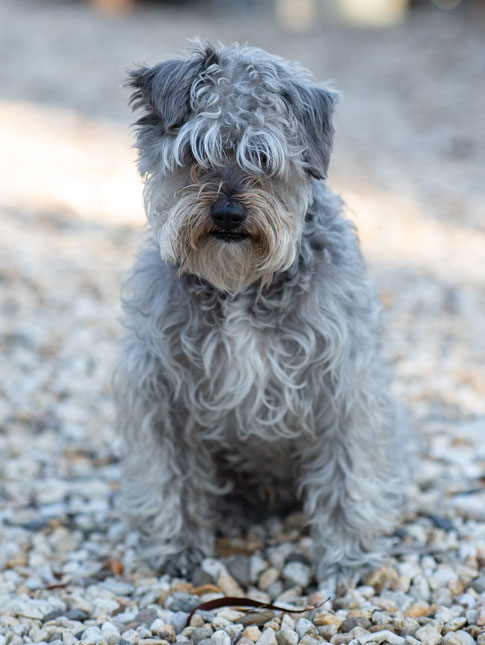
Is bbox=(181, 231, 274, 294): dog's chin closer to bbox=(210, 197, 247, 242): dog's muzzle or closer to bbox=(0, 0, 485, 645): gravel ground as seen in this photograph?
bbox=(210, 197, 247, 242): dog's muzzle

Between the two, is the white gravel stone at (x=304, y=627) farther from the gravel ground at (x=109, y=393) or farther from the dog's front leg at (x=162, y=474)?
the dog's front leg at (x=162, y=474)

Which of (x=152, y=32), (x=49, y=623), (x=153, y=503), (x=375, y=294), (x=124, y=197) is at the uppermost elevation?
(x=152, y=32)

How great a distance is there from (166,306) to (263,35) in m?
19.8

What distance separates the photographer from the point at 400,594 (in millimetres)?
3627

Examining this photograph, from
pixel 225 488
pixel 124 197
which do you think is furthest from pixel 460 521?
pixel 124 197

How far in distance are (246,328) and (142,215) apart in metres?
6.02

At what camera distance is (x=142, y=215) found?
30.6 ft

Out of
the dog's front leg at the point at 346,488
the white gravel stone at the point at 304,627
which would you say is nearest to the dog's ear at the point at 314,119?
the dog's front leg at the point at 346,488

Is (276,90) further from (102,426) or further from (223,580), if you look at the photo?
(102,426)

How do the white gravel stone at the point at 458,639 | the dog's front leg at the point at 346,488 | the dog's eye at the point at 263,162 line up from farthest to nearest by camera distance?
the dog's front leg at the point at 346,488 → the dog's eye at the point at 263,162 → the white gravel stone at the point at 458,639

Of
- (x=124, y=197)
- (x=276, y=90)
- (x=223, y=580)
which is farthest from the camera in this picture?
(x=124, y=197)

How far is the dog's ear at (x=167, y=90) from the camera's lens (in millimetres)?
3246

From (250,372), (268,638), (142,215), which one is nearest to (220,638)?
(268,638)

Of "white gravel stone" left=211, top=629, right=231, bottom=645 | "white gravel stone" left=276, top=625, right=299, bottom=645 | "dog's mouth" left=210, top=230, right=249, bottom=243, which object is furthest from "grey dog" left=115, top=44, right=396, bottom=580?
"white gravel stone" left=211, top=629, right=231, bottom=645
